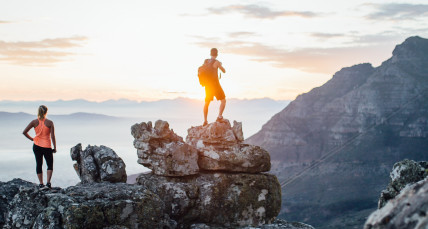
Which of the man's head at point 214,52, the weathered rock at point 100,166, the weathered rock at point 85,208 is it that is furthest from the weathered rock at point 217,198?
→ the man's head at point 214,52

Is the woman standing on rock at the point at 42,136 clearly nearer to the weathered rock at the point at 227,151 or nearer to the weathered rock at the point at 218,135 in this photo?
the weathered rock at the point at 227,151

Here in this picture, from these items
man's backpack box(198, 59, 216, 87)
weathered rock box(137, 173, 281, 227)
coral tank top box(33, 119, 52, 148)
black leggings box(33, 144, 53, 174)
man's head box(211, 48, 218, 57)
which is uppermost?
man's head box(211, 48, 218, 57)

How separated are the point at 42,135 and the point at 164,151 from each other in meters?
5.81

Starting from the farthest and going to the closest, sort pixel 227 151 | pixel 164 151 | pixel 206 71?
pixel 206 71, pixel 227 151, pixel 164 151

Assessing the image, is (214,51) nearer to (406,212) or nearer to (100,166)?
(100,166)

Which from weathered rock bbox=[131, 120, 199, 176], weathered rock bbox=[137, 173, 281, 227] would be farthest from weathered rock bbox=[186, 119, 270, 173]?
weathered rock bbox=[131, 120, 199, 176]

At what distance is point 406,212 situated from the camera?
25.2ft

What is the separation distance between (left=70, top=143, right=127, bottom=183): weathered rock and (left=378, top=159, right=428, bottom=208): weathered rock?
11.3m

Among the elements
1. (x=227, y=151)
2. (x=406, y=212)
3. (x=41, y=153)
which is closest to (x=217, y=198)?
(x=227, y=151)

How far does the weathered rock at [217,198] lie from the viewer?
20.4m

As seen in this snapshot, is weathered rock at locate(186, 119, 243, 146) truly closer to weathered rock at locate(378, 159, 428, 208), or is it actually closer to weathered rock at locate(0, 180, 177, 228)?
weathered rock at locate(0, 180, 177, 228)

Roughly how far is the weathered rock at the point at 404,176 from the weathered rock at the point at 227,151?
8.43 m

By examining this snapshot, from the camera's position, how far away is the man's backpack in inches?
928

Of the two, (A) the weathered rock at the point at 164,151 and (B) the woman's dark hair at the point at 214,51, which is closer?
(A) the weathered rock at the point at 164,151
